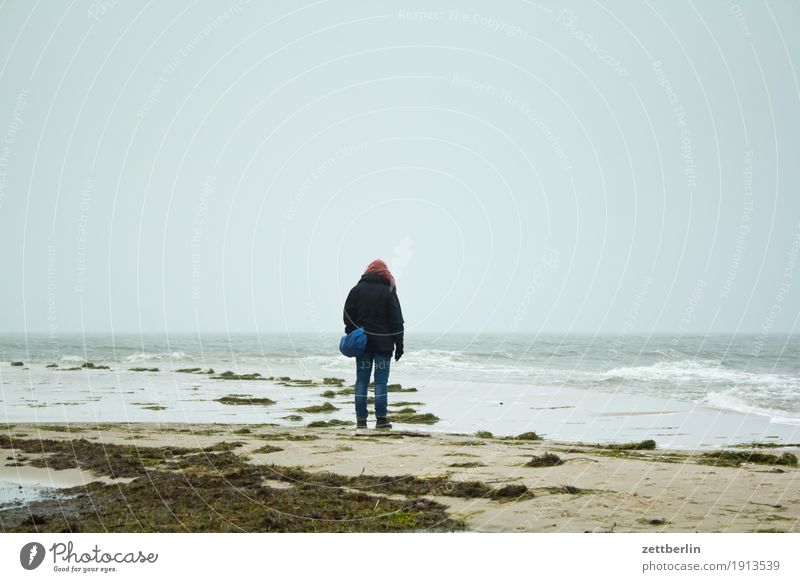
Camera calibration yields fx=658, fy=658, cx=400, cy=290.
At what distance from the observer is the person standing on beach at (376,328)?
10125mm

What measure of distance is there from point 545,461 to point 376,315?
4.02 metres

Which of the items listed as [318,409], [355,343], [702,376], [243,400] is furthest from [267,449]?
[702,376]

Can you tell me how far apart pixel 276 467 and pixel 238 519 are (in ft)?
6.36

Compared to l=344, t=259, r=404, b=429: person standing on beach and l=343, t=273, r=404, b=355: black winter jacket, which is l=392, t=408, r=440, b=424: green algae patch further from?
l=343, t=273, r=404, b=355: black winter jacket

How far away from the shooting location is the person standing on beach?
33.2 ft

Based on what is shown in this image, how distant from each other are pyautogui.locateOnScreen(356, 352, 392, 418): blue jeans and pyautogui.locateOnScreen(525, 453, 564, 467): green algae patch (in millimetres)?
3442

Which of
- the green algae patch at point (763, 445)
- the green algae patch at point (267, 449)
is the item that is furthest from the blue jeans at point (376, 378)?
the green algae patch at point (763, 445)

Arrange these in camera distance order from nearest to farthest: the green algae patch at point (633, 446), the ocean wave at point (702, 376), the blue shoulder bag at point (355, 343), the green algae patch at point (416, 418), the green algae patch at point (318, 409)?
1. the green algae patch at point (633, 446)
2. the blue shoulder bag at point (355, 343)
3. the green algae patch at point (416, 418)
4. the green algae patch at point (318, 409)
5. the ocean wave at point (702, 376)

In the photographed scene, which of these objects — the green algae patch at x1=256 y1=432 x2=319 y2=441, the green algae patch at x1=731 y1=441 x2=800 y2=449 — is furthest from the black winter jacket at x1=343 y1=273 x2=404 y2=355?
the green algae patch at x1=731 y1=441 x2=800 y2=449

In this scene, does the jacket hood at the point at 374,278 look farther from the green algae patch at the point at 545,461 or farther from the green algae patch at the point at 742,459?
the green algae patch at the point at 742,459

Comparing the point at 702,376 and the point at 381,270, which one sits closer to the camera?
the point at 381,270

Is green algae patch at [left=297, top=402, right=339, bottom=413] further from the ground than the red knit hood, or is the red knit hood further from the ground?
the red knit hood

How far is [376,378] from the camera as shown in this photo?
1008cm

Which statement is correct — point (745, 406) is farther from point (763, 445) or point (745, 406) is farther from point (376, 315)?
point (376, 315)
